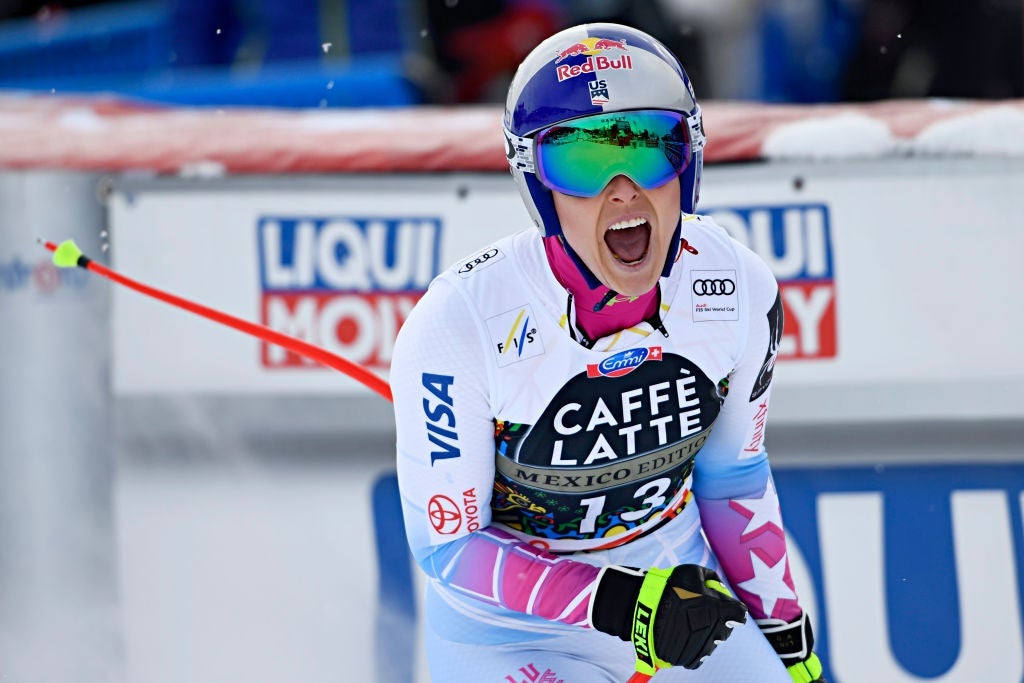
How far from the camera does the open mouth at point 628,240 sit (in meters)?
1.97

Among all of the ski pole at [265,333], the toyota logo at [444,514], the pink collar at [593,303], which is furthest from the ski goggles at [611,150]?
the ski pole at [265,333]

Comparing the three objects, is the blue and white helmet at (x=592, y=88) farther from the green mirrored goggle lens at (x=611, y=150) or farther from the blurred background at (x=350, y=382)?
the blurred background at (x=350, y=382)

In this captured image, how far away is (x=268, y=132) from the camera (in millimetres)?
3682

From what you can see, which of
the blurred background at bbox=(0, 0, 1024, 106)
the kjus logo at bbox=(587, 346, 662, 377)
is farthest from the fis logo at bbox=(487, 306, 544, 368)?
the blurred background at bbox=(0, 0, 1024, 106)

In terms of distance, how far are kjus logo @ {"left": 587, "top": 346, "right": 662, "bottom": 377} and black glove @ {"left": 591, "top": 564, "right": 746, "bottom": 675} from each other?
35 cm

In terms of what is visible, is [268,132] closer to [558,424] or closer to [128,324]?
[128,324]

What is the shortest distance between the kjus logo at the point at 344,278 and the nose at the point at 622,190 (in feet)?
5.09

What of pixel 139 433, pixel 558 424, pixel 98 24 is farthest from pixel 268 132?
pixel 98 24

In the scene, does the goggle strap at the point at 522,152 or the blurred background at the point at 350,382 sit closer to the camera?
the goggle strap at the point at 522,152

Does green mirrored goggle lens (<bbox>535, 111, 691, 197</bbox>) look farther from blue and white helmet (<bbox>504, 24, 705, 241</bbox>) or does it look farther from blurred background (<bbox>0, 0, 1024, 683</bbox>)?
blurred background (<bbox>0, 0, 1024, 683</bbox>)

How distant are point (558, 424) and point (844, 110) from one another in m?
1.80

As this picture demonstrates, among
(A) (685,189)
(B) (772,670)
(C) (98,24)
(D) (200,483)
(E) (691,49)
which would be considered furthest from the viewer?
(C) (98,24)

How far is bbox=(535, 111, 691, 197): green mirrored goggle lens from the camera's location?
76.5 inches

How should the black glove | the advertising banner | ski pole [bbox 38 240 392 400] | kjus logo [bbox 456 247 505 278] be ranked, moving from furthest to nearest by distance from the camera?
1. the advertising banner
2. ski pole [bbox 38 240 392 400]
3. kjus logo [bbox 456 247 505 278]
4. the black glove
